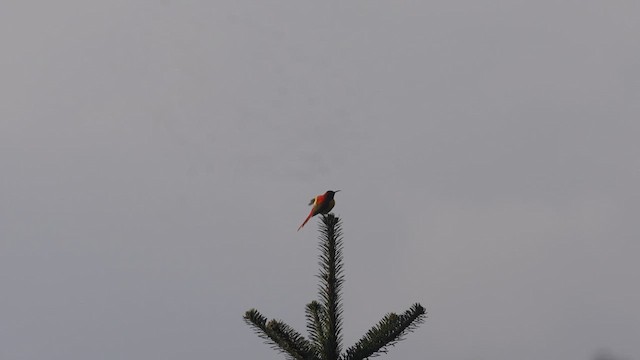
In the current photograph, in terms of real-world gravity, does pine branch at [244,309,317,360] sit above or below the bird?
below

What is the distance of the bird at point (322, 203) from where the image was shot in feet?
35.5

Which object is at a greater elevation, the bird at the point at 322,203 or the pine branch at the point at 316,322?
the bird at the point at 322,203

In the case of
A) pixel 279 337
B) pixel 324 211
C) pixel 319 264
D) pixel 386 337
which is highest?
pixel 324 211

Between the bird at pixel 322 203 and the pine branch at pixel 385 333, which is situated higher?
the bird at pixel 322 203

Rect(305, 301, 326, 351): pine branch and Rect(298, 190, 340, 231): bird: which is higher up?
Rect(298, 190, 340, 231): bird

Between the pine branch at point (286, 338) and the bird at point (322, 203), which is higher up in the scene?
the bird at point (322, 203)

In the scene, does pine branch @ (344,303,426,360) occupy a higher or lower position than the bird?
lower

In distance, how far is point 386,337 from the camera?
8.43 meters

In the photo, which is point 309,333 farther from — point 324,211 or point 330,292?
point 324,211

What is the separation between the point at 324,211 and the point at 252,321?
9.15 feet

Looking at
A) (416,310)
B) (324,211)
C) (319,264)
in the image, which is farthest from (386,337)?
(324,211)

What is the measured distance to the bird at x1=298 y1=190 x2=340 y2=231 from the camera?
426 inches

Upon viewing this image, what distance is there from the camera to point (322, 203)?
1098 centimetres

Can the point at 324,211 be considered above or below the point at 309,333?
above
